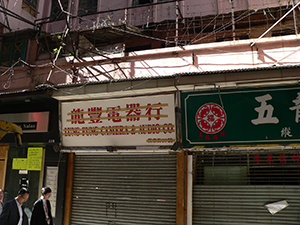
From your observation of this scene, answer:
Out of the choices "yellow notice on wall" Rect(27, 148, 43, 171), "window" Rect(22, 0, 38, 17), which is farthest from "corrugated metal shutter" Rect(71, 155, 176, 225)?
"window" Rect(22, 0, 38, 17)

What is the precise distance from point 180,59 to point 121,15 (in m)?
3.47

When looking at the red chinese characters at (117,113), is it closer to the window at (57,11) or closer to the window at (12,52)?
the window at (12,52)

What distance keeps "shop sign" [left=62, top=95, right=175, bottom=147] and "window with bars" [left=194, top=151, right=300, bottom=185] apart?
1170mm

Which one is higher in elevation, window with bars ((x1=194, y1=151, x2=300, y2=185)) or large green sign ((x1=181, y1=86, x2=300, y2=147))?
large green sign ((x1=181, y1=86, x2=300, y2=147))

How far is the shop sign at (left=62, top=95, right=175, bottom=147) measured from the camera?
662cm

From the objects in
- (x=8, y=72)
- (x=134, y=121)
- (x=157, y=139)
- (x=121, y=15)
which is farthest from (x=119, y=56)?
(x=8, y=72)

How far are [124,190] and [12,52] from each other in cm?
852

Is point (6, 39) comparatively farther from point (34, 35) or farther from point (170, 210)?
point (170, 210)

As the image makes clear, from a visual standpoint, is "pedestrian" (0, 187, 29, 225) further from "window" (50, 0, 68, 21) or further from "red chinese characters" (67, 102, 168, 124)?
"window" (50, 0, 68, 21)

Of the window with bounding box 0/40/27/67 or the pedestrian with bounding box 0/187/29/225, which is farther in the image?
the window with bounding box 0/40/27/67

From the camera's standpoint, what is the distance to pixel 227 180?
254 inches

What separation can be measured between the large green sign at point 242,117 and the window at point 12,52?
841 centimetres

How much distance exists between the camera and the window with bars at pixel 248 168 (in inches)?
239

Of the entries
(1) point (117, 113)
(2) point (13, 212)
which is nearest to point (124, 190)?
(1) point (117, 113)
